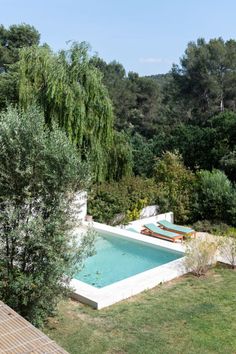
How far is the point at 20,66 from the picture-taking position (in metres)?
16.0

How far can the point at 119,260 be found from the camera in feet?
40.8

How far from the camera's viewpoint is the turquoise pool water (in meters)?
11.0

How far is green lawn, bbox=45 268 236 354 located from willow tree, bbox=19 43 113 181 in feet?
25.4

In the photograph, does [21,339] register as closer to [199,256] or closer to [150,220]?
[199,256]

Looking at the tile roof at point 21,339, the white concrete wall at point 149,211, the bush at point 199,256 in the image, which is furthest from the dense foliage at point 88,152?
the bush at point 199,256

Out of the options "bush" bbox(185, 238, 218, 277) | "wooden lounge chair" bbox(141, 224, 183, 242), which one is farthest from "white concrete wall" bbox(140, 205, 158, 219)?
"bush" bbox(185, 238, 218, 277)

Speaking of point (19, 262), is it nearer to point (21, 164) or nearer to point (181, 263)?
point (21, 164)

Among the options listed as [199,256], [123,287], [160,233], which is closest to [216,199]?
[160,233]

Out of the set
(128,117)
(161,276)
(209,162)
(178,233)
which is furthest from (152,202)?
(128,117)

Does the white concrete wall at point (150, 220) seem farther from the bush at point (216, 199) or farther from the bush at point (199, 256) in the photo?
the bush at point (199, 256)

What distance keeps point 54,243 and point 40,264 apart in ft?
1.61

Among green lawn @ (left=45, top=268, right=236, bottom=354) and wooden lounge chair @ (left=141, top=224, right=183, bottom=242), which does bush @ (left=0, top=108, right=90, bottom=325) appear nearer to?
green lawn @ (left=45, top=268, right=236, bottom=354)

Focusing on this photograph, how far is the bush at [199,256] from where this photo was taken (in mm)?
10320

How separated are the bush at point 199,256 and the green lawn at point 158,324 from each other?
34.4 inches
